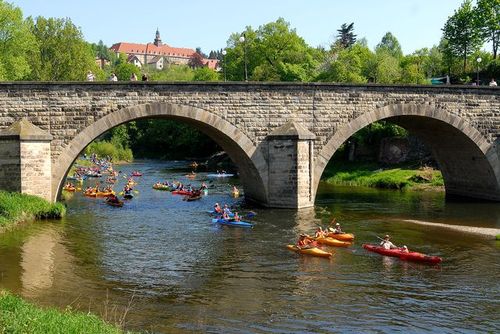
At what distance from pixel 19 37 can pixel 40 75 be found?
11.5 meters

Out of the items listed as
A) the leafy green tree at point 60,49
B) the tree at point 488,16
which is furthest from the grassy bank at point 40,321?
the tree at point 488,16

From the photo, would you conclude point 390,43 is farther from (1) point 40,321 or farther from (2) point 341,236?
(1) point 40,321

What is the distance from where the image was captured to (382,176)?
45656 mm

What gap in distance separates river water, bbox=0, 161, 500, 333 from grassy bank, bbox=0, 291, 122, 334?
5.88ft

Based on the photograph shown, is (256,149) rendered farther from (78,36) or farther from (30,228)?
(78,36)

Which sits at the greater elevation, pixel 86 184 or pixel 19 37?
pixel 19 37

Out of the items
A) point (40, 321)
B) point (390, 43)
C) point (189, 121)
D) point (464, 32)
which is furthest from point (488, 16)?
point (390, 43)

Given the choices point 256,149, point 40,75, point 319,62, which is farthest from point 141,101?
point 319,62

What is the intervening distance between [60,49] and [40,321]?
53916 millimetres

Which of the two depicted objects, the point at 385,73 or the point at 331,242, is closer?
the point at 331,242

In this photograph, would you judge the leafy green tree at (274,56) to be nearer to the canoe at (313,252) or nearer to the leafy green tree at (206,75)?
the leafy green tree at (206,75)

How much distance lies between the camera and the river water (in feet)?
45.6

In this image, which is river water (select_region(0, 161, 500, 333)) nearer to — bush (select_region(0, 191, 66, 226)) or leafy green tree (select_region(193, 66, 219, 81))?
bush (select_region(0, 191, 66, 226))

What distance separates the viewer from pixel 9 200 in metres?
24.4
